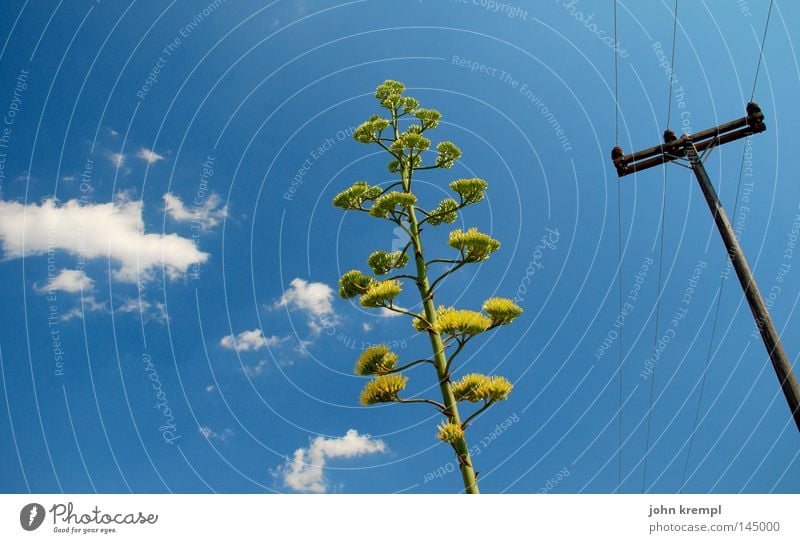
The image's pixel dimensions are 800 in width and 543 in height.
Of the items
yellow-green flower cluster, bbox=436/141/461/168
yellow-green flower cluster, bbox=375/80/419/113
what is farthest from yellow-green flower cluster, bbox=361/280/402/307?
yellow-green flower cluster, bbox=375/80/419/113

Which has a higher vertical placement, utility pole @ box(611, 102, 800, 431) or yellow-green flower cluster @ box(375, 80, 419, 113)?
yellow-green flower cluster @ box(375, 80, 419, 113)

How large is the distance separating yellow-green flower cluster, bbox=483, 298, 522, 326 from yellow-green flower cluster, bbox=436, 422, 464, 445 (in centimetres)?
160

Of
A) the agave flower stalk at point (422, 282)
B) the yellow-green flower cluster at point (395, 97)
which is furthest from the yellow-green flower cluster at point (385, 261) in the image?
the yellow-green flower cluster at point (395, 97)

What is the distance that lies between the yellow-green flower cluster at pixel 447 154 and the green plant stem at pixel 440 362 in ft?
5.10

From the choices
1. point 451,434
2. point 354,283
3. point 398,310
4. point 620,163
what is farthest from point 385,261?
point 620,163

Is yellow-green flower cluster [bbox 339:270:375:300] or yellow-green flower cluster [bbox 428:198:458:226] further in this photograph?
yellow-green flower cluster [bbox 428:198:458:226]

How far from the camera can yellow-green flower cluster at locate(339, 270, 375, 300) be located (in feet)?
20.8

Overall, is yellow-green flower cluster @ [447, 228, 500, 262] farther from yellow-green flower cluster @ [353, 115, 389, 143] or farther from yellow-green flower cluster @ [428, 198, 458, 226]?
yellow-green flower cluster @ [353, 115, 389, 143]

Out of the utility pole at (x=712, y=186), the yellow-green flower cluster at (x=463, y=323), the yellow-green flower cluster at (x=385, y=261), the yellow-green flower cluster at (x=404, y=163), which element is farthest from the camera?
the yellow-green flower cluster at (x=404, y=163)

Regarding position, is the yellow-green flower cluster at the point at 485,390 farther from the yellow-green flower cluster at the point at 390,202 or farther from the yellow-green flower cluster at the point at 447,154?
the yellow-green flower cluster at the point at 447,154

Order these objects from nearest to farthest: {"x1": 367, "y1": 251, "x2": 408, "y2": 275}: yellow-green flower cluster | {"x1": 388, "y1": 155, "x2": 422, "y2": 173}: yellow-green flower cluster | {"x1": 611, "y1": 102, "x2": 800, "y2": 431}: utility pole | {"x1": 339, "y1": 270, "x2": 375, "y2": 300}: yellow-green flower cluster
Answer: 1. {"x1": 611, "y1": 102, "x2": 800, "y2": 431}: utility pole
2. {"x1": 339, "y1": 270, "x2": 375, "y2": 300}: yellow-green flower cluster
3. {"x1": 367, "y1": 251, "x2": 408, "y2": 275}: yellow-green flower cluster
4. {"x1": 388, "y1": 155, "x2": 422, "y2": 173}: yellow-green flower cluster

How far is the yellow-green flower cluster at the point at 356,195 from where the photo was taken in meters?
6.98
